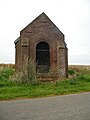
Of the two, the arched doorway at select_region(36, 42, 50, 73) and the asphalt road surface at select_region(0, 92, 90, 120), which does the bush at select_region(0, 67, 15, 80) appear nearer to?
the arched doorway at select_region(36, 42, 50, 73)

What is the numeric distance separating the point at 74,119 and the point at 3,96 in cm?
670

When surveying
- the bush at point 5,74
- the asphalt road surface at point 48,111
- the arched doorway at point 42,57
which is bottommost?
the asphalt road surface at point 48,111

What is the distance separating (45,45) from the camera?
88.7 feet

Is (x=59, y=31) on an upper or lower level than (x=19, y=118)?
upper

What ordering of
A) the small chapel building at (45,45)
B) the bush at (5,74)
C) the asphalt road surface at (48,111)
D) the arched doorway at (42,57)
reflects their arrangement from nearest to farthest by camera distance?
the asphalt road surface at (48,111) < the bush at (5,74) < the small chapel building at (45,45) < the arched doorway at (42,57)

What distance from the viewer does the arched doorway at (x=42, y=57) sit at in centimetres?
2681

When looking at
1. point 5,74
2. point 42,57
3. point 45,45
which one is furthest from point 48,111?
point 5,74

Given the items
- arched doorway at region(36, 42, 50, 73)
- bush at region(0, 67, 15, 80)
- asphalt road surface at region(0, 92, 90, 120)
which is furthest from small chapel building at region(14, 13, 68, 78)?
asphalt road surface at region(0, 92, 90, 120)

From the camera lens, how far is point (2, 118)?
9695mm

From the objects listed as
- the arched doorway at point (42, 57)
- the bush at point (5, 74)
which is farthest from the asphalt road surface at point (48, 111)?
the arched doorway at point (42, 57)

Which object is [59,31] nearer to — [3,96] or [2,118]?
[3,96]

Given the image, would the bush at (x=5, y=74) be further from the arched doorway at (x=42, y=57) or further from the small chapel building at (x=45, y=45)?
the arched doorway at (x=42, y=57)

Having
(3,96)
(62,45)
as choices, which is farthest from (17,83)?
(62,45)

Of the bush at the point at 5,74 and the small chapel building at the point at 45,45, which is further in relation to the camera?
the small chapel building at the point at 45,45
